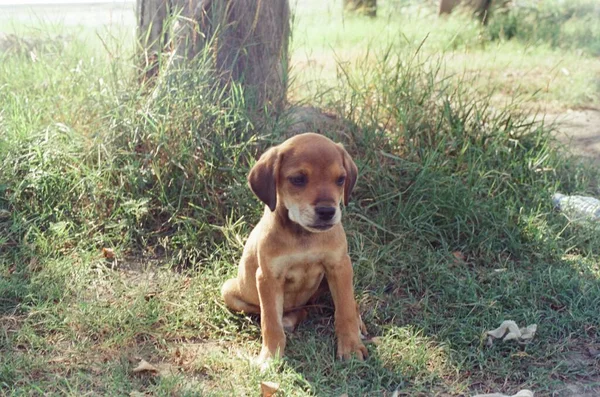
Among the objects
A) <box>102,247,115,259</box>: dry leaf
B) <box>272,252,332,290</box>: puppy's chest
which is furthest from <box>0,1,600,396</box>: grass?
<box>272,252,332,290</box>: puppy's chest

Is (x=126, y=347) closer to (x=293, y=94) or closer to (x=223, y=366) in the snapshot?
(x=223, y=366)

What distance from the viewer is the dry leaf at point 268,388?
350cm

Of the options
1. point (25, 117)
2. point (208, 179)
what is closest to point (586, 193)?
point (208, 179)

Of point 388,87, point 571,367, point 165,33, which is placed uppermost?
point 165,33

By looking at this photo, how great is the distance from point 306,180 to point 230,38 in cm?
236

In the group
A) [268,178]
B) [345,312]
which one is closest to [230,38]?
[268,178]

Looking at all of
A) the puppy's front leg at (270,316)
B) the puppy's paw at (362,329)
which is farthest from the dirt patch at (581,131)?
the puppy's front leg at (270,316)

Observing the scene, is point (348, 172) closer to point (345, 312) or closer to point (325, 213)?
point (325, 213)

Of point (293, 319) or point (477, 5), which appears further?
point (477, 5)

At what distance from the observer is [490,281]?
15.5 ft

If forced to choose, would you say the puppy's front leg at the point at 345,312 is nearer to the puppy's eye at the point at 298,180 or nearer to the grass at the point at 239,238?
the grass at the point at 239,238

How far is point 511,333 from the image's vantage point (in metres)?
4.04

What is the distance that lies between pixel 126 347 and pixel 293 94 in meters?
3.13

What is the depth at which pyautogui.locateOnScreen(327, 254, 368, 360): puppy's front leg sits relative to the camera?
153 inches
